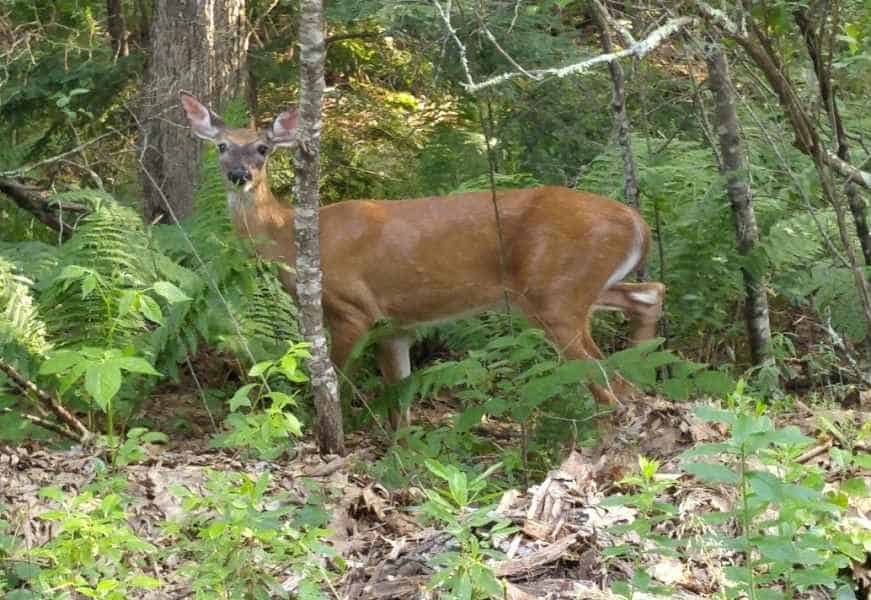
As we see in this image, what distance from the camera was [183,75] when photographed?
342 inches

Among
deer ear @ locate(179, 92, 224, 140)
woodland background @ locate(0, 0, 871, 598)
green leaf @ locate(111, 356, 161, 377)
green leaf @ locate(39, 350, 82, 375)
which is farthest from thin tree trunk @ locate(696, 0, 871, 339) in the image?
deer ear @ locate(179, 92, 224, 140)

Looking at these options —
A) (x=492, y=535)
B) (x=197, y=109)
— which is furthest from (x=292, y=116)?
(x=492, y=535)

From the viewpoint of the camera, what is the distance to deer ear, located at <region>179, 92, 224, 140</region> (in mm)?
7707

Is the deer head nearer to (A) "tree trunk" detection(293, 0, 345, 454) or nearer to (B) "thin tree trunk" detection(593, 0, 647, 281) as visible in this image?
(B) "thin tree trunk" detection(593, 0, 647, 281)

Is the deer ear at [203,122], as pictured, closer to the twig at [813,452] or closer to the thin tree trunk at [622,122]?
the thin tree trunk at [622,122]

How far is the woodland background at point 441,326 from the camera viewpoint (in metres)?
3.58

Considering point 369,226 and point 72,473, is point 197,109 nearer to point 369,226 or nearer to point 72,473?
point 369,226

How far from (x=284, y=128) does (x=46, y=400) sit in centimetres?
253

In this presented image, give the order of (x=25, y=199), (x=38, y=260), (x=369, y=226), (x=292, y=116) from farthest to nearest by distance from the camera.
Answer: (x=25, y=199), (x=369, y=226), (x=292, y=116), (x=38, y=260)

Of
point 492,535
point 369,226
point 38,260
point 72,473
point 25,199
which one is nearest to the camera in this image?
point 492,535

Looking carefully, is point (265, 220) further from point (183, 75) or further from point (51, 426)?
point (51, 426)

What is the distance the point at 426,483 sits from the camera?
16.3 feet

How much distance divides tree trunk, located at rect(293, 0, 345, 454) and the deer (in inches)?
85.3

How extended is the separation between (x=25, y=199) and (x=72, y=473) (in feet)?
15.3
